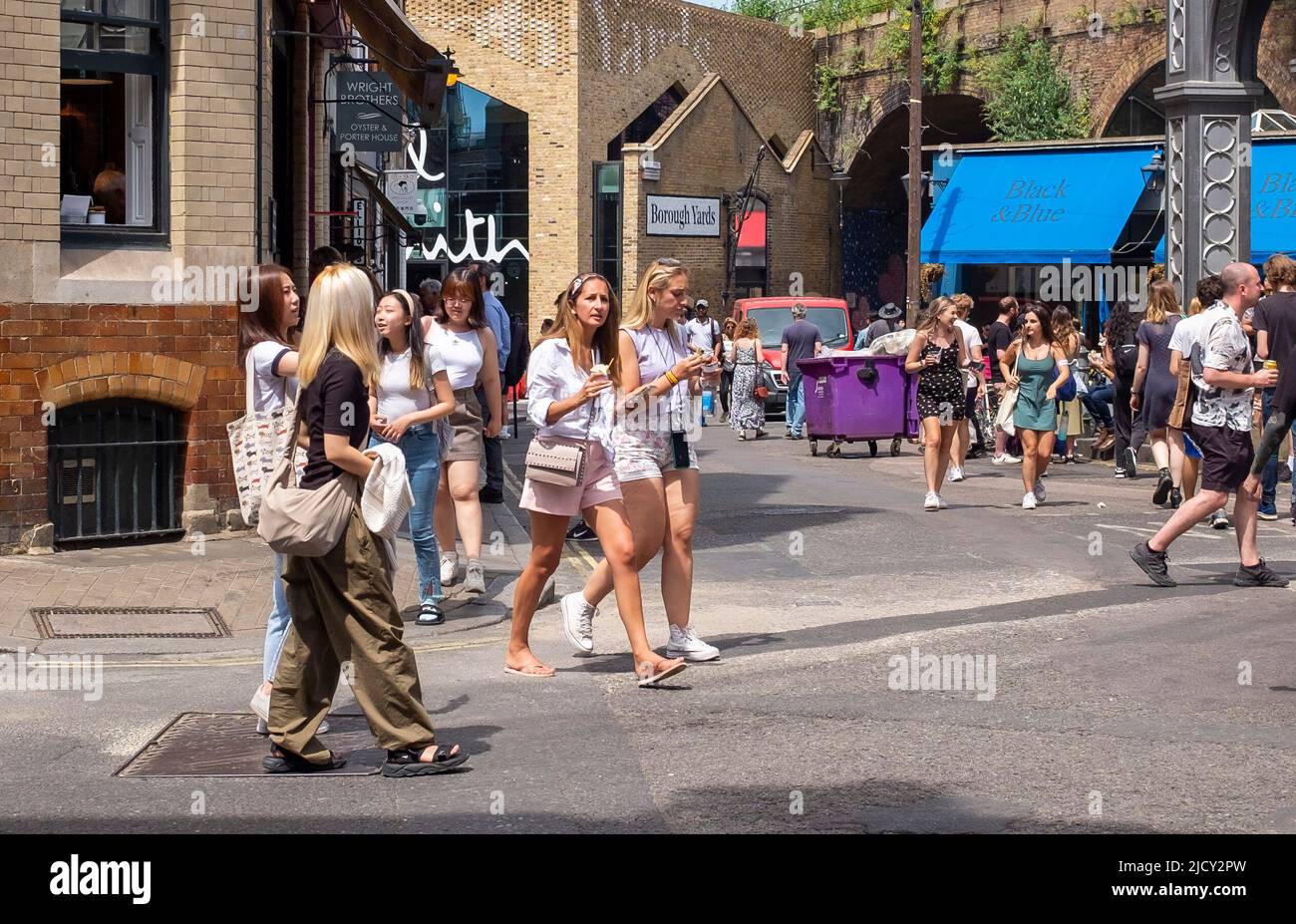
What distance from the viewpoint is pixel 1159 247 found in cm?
2886

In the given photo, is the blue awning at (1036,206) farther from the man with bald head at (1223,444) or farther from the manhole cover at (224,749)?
the manhole cover at (224,749)

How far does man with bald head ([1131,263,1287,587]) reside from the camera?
1005 cm

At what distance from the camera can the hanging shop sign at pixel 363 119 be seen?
64.9 feet

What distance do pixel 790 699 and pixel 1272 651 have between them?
2.55 metres

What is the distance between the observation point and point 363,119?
19953 millimetres

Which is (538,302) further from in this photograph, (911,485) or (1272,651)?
(1272,651)

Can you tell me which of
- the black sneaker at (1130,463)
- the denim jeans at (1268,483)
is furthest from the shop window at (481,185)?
the denim jeans at (1268,483)

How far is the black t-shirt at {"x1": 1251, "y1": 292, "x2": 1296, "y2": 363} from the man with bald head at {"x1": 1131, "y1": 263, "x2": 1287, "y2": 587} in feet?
7.39

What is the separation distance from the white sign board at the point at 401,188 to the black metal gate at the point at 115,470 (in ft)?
49.8

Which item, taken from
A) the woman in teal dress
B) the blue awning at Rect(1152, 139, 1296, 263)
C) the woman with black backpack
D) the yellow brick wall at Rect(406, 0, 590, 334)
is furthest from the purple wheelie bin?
the yellow brick wall at Rect(406, 0, 590, 334)

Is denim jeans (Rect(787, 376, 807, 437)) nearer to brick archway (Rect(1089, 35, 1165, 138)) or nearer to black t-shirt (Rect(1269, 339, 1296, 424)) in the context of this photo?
brick archway (Rect(1089, 35, 1165, 138))

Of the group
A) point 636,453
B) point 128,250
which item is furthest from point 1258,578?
point 128,250
